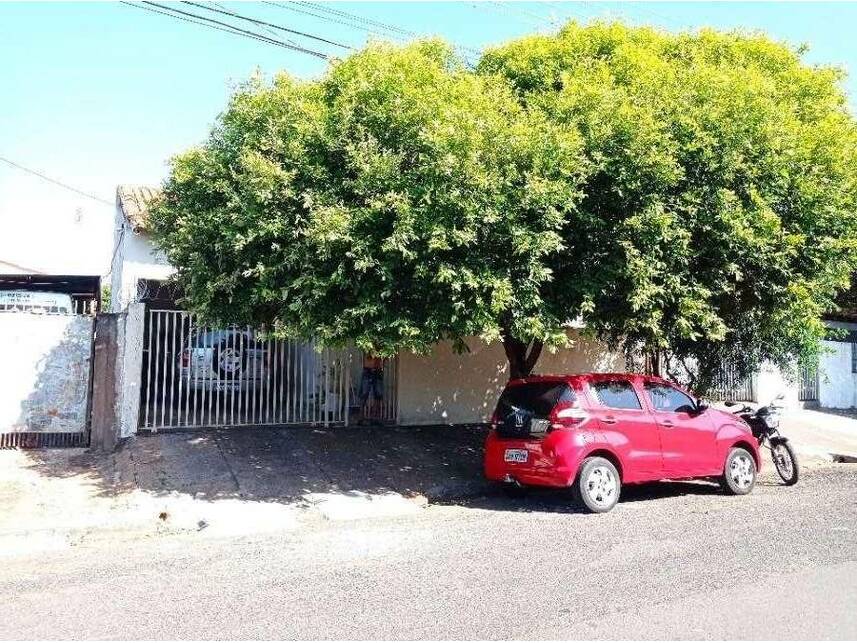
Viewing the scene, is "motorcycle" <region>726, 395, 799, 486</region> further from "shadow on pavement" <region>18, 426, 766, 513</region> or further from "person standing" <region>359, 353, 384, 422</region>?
"person standing" <region>359, 353, 384, 422</region>

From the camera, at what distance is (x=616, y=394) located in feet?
27.2

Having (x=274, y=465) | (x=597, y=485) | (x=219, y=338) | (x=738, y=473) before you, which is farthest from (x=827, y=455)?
(x=219, y=338)

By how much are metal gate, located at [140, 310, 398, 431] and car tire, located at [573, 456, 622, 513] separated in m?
4.35

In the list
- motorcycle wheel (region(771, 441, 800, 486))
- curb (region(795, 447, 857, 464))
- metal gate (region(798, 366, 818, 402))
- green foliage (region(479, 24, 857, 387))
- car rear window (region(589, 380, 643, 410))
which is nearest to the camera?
green foliage (region(479, 24, 857, 387))

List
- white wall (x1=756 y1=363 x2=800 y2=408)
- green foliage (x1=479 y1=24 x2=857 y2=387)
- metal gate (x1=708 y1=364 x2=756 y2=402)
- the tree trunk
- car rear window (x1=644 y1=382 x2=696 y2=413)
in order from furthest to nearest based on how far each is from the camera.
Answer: white wall (x1=756 y1=363 x2=800 y2=408) < metal gate (x1=708 y1=364 x2=756 y2=402) < the tree trunk < car rear window (x1=644 y1=382 x2=696 y2=413) < green foliage (x1=479 y1=24 x2=857 y2=387)

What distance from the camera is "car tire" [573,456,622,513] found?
25.1ft

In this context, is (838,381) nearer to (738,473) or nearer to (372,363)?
(738,473)

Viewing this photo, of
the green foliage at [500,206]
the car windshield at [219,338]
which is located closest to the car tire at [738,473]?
the green foliage at [500,206]

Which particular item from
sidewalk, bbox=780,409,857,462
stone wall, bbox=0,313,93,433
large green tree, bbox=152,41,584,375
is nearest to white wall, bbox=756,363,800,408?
sidewalk, bbox=780,409,857,462

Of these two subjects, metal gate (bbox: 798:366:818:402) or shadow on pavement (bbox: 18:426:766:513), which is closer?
shadow on pavement (bbox: 18:426:766:513)

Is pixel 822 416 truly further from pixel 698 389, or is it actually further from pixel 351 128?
pixel 351 128

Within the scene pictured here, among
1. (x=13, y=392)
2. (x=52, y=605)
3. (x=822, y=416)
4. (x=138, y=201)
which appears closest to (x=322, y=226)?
(x=52, y=605)

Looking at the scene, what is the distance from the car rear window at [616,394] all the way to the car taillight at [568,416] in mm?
364

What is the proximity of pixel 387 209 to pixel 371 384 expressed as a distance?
5472 mm
